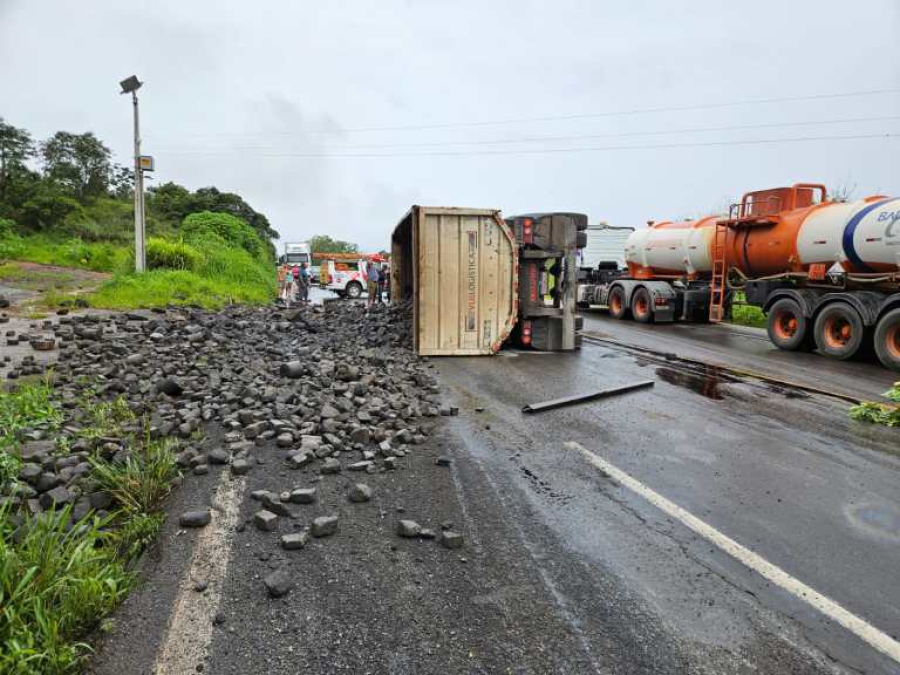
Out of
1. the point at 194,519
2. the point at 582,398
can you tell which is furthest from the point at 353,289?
the point at 194,519

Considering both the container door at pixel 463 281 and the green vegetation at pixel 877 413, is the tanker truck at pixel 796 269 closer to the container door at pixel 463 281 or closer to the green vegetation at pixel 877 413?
the green vegetation at pixel 877 413

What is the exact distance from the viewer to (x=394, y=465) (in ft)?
14.7

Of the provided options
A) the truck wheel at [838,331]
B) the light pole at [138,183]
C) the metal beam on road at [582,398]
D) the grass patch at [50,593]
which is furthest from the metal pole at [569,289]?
the light pole at [138,183]

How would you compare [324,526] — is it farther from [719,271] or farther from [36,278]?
[36,278]

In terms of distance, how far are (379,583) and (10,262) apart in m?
Result: 24.3

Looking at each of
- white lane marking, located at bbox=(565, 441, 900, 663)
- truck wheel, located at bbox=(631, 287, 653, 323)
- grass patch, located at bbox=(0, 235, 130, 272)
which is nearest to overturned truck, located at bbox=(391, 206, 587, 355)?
white lane marking, located at bbox=(565, 441, 900, 663)

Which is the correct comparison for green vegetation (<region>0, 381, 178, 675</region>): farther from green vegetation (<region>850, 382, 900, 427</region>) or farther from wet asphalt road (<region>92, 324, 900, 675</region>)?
green vegetation (<region>850, 382, 900, 427</region>)

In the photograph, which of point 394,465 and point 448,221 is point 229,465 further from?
point 448,221

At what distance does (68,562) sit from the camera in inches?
106

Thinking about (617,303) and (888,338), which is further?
(617,303)

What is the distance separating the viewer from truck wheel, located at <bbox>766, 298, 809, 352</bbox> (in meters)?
11.2

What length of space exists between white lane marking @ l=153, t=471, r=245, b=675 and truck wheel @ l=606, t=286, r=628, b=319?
15.6m

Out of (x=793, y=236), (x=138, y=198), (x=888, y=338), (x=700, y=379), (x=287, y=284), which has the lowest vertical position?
(x=700, y=379)

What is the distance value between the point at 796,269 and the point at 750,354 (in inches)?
98.7
